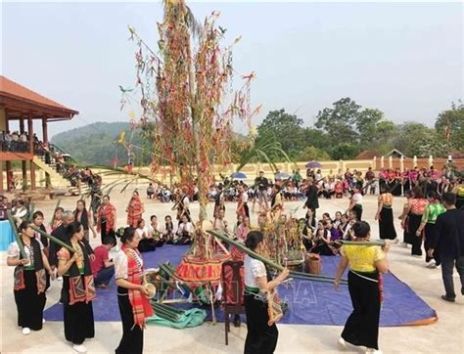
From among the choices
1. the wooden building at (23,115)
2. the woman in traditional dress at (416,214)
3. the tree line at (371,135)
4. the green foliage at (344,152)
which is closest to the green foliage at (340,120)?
the tree line at (371,135)

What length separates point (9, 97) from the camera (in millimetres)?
17312

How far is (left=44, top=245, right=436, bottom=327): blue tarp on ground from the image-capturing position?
17.9 feet

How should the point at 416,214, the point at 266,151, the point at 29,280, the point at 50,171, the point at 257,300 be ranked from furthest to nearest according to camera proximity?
1. the point at 50,171
2. the point at 416,214
3. the point at 266,151
4. the point at 29,280
5. the point at 257,300

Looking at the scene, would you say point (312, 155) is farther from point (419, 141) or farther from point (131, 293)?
point (131, 293)

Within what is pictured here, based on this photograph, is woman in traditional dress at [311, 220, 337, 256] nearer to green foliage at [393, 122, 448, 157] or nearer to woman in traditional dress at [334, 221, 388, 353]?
woman in traditional dress at [334, 221, 388, 353]

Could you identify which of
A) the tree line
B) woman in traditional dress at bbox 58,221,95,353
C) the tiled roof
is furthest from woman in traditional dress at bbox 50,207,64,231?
the tree line

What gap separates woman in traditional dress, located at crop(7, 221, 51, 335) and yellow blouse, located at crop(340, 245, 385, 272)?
358 cm

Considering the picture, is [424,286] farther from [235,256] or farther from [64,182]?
[64,182]

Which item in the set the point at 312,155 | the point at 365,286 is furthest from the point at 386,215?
the point at 312,155

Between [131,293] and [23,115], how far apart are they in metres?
20.1

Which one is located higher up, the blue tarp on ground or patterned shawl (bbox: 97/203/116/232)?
patterned shawl (bbox: 97/203/116/232)

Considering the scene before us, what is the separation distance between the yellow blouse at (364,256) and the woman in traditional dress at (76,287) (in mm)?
2782

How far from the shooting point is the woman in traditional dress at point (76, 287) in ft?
15.8

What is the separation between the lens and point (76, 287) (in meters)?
4.86
